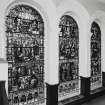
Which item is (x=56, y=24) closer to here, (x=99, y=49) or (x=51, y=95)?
(x=51, y=95)

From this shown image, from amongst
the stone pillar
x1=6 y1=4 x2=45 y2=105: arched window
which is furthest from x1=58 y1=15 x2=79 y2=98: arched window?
x1=6 y1=4 x2=45 y2=105: arched window

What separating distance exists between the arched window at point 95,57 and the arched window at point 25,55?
246 cm

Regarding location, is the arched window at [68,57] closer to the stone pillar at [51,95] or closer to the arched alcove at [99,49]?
the stone pillar at [51,95]

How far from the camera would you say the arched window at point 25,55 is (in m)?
4.00

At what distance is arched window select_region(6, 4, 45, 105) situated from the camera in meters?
4.00

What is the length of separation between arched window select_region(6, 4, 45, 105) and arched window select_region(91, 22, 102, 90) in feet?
8.08

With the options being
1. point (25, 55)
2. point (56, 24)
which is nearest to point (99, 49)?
point (56, 24)

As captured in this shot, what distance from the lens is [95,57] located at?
6.24m

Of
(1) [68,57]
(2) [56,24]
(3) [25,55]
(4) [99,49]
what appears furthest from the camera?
(4) [99,49]

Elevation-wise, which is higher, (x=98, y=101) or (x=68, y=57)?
(x=68, y=57)

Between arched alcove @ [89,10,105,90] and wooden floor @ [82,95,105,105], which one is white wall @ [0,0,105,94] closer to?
arched alcove @ [89,10,105,90]

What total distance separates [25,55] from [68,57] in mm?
1723

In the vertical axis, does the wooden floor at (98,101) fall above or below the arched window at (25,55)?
below

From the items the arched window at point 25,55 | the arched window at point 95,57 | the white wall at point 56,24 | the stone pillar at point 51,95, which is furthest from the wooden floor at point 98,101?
the arched window at point 25,55
